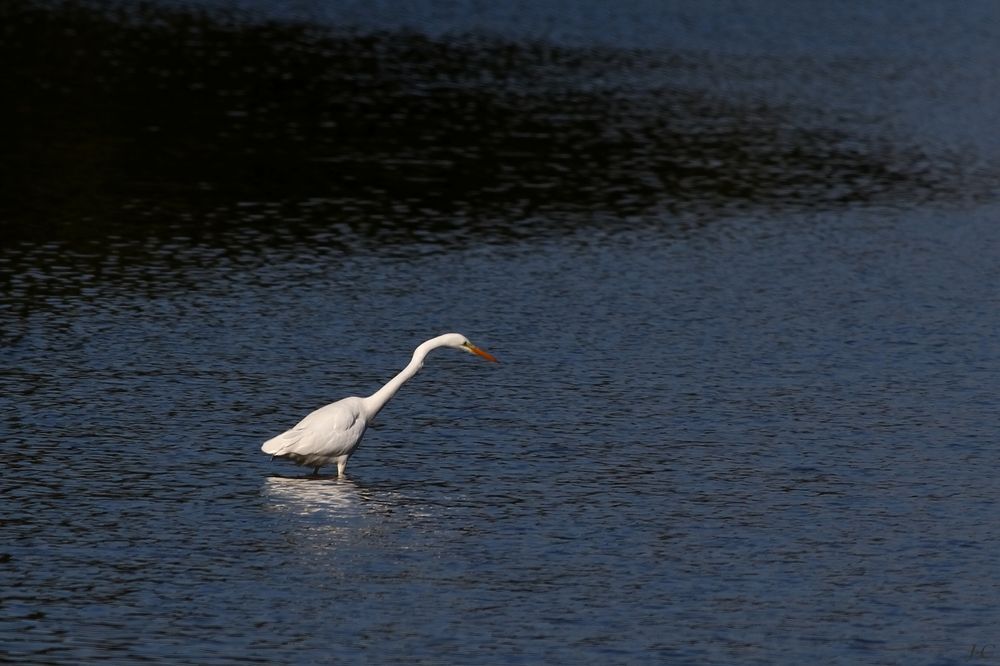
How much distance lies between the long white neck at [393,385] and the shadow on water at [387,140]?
11.4 m

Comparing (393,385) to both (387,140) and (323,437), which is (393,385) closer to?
(323,437)

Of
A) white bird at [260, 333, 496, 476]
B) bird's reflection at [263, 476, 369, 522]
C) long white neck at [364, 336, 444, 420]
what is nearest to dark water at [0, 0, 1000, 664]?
bird's reflection at [263, 476, 369, 522]

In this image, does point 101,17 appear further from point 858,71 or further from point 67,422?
point 67,422

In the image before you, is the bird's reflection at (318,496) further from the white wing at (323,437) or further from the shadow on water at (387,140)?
the shadow on water at (387,140)

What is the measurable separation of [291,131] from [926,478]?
2412 centimetres

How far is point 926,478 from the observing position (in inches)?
738

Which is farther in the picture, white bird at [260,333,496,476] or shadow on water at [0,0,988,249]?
shadow on water at [0,0,988,249]

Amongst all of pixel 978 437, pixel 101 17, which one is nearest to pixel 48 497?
pixel 978 437

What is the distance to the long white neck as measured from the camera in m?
18.7

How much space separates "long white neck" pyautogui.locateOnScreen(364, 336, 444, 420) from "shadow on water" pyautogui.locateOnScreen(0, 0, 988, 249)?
1143 cm

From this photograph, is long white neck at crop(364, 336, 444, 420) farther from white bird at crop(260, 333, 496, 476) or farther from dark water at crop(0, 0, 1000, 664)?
dark water at crop(0, 0, 1000, 664)

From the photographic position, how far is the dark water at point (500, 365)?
1490 cm

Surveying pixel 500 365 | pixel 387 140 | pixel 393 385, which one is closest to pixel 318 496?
pixel 393 385

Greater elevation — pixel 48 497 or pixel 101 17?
pixel 101 17
